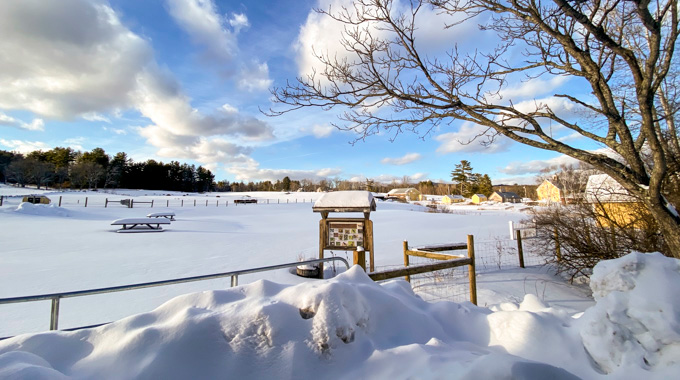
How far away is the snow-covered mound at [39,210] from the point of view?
21.2 metres

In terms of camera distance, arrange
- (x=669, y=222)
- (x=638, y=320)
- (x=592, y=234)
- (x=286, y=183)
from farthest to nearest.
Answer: (x=286, y=183)
(x=592, y=234)
(x=669, y=222)
(x=638, y=320)

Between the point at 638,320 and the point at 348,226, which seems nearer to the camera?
the point at 638,320

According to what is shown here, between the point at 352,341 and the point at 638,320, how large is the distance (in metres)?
1.94

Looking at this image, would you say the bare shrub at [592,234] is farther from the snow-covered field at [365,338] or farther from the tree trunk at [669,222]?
the snow-covered field at [365,338]

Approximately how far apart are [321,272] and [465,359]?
5.92 metres

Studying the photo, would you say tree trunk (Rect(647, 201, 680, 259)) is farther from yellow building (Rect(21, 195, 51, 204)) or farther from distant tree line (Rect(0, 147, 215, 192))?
Result: distant tree line (Rect(0, 147, 215, 192))

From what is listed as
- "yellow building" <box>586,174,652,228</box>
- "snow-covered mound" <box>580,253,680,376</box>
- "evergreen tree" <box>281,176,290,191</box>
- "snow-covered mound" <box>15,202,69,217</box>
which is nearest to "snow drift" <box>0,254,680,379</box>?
"snow-covered mound" <box>580,253,680,376</box>

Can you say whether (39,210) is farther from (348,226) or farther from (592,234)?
(592,234)

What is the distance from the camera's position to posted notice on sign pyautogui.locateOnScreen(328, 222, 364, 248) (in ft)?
25.1

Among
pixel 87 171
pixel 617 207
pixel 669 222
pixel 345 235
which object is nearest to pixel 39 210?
pixel 345 235

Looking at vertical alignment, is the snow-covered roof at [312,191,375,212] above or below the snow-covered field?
above

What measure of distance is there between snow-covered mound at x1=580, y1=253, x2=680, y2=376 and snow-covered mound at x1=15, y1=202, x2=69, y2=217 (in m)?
30.9

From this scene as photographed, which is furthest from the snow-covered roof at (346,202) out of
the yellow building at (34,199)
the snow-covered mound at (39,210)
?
the yellow building at (34,199)

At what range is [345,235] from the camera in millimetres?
7766
